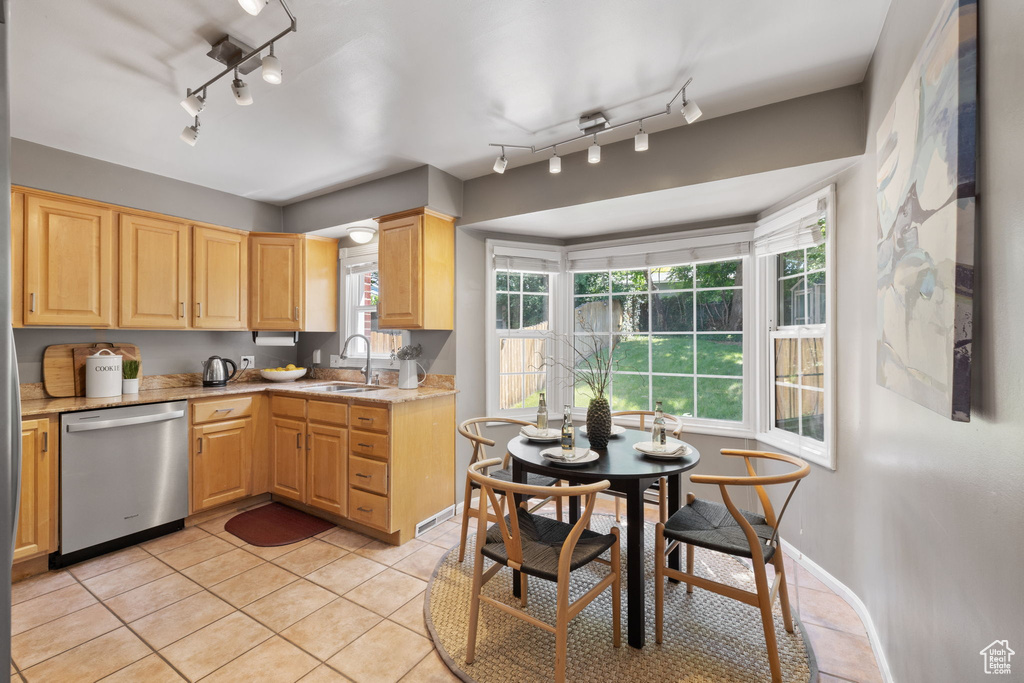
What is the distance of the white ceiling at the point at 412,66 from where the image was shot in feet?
5.66

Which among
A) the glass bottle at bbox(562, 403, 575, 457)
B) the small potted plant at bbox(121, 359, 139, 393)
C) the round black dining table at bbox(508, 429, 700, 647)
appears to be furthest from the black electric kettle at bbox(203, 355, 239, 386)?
the glass bottle at bbox(562, 403, 575, 457)

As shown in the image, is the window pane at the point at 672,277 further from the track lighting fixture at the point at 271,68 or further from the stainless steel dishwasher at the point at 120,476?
the stainless steel dishwasher at the point at 120,476

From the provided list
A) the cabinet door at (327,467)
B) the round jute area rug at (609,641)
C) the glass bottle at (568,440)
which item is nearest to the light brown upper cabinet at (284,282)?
the cabinet door at (327,467)

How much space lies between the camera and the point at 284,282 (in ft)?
13.0

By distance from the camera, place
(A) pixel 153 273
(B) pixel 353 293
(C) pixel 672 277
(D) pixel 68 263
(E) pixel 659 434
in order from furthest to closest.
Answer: (B) pixel 353 293 < (C) pixel 672 277 < (A) pixel 153 273 < (D) pixel 68 263 < (E) pixel 659 434

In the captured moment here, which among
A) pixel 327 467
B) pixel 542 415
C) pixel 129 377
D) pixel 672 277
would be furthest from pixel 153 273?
pixel 672 277

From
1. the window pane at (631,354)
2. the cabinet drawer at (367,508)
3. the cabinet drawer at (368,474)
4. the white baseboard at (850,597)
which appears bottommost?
the white baseboard at (850,597)

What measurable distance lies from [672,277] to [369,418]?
2.55m

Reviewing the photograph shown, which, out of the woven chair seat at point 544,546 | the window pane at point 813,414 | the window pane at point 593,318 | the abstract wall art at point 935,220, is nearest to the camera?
the abstract wall art at point 935,220

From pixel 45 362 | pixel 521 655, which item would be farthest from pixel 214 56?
pixel 521 655

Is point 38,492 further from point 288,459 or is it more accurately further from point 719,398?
point 719,398

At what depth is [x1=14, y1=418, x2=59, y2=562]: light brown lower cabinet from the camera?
2449 mm

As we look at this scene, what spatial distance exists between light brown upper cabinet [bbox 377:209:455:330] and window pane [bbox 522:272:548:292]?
0.68 m

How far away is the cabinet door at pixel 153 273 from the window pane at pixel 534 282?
2.72 m
